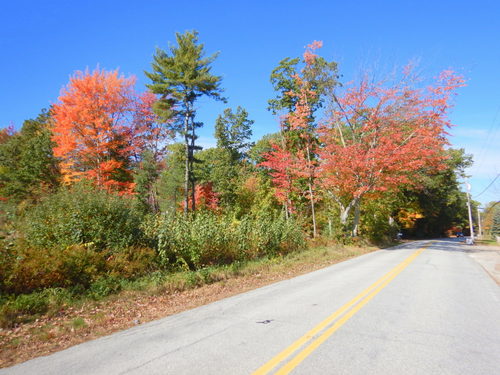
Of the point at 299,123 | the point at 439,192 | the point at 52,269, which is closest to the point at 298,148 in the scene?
the point at 299,123

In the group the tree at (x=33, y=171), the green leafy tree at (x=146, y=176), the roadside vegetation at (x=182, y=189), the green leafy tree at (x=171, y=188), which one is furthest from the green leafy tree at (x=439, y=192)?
the tree at (x=33, y=171)

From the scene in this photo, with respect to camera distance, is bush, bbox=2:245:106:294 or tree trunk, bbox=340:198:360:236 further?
tree trunk, bbox=340:198:360:236

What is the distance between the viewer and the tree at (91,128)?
→ 77.5 ft

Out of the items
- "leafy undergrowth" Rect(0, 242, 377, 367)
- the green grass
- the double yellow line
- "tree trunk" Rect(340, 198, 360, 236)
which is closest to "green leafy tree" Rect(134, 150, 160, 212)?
"tree trunk" Rect(340, 198, 360, 236)

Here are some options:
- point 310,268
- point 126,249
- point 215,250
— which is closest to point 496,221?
point 310,268

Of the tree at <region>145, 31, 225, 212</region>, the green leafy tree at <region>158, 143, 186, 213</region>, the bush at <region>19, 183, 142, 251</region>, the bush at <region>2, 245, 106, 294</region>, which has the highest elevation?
the tree at <region>145, 31, 225, 212</region>

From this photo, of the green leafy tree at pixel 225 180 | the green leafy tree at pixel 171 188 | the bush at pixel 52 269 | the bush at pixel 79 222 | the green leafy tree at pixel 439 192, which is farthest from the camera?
the green leafy tree at pixel 439 192

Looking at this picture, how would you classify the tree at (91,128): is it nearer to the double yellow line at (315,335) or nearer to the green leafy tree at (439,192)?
the double yellow line at (315,335)

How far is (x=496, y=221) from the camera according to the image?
59188 mm

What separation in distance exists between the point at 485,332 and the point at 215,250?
8453 mm

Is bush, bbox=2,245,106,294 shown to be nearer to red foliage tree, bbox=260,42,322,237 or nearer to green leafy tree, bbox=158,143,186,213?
red foliage tree, bbox=260,42,322,237

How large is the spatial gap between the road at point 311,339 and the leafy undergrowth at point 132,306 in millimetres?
557

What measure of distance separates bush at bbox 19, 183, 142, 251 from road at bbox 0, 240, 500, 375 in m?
4.06

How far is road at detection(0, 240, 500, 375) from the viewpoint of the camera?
388 cm
